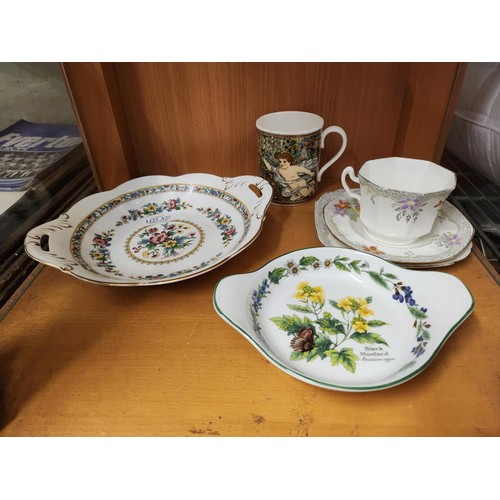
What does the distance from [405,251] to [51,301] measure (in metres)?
0.46

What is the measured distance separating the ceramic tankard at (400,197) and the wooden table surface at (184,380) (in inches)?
3.6

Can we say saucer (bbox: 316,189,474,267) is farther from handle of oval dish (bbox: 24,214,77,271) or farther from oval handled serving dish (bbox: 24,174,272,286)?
handle of oval dish (bbox: 24,214,77,271)

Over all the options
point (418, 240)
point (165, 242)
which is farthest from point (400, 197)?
point (165, 242)

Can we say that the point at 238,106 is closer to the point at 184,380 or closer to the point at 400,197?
the point at 400,197

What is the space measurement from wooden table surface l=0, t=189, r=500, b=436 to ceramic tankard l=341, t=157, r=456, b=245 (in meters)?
0.09

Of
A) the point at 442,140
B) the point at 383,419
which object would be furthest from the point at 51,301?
the point at 442,140

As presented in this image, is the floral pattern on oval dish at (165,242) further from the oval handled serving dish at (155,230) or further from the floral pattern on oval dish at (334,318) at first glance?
the floral pattern on oval dish at (334,318)

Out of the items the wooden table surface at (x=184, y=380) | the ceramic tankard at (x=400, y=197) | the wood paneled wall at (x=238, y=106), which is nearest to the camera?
the wooden table surface at (x=184, y=380)

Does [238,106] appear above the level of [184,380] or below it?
above

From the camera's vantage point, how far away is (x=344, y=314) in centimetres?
44

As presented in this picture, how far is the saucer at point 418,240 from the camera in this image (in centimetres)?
49

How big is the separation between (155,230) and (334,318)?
299mm

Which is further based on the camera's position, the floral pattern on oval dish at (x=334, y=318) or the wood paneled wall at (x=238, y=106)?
the wood paneled wall at (x=238, y=106)

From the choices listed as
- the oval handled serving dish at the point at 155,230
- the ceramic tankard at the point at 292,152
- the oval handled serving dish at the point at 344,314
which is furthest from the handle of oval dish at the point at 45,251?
the ceramic tankard at the point at 292,152
